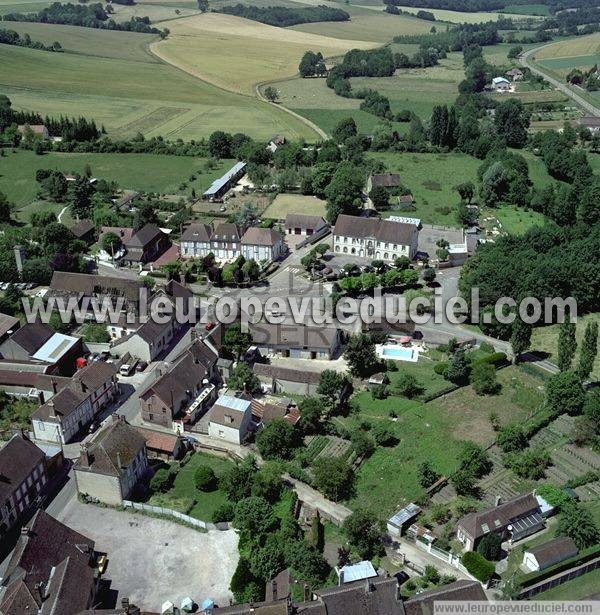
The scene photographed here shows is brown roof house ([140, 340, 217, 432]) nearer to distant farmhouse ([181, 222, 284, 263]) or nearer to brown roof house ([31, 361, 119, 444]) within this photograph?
brown roof house ([31, 361, 119, 444])

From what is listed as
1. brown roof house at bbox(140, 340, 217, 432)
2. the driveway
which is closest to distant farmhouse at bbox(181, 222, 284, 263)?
brown roof house at bbox(140, 340, 217, 432)

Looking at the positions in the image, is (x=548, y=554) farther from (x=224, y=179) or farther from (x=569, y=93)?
(x=569, y=93)

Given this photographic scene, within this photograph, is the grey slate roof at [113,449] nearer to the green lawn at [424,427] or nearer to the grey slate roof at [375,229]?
the green lawn at [424,427]

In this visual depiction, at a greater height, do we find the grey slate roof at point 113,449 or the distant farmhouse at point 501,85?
the distant farmhouse at point 501,85

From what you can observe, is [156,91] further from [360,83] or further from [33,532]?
[33,532]

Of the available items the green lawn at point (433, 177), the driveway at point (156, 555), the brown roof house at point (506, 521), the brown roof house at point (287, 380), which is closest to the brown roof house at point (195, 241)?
the brown roof house at point (287, 380)

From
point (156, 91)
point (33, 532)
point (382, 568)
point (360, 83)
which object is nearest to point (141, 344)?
point (33, 532)

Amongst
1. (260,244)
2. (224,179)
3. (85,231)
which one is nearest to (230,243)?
(260,244)
